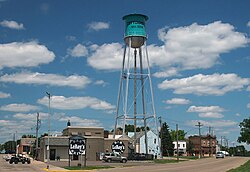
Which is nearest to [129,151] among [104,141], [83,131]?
[104,141]

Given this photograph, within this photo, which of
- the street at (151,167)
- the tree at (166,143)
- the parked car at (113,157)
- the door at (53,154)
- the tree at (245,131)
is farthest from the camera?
the tree at (245,131)

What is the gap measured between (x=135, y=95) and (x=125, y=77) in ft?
16.8

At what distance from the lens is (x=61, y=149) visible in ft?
242

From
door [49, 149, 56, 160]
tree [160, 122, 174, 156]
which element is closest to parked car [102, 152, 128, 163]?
door [49, 149, 56, 160]

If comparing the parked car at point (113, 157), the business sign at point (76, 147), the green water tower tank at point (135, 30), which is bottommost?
the parked car at point (113, 157)

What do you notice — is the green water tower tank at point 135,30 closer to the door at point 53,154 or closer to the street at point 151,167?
the street at point 151,167

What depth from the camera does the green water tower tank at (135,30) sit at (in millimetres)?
65062

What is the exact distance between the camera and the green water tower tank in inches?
2562

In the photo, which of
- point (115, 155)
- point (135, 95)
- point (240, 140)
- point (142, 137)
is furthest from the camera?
point (240, 140)

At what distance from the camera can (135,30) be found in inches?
2566

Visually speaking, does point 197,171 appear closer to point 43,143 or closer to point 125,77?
point 125,77

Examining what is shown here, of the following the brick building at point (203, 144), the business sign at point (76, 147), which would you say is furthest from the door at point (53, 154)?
the brick building at point (203, 144)

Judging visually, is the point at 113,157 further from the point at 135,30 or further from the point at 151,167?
the point at 135,30

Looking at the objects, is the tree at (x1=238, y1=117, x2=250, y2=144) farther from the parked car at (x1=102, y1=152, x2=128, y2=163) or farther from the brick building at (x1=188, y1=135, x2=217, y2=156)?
the parked car at (x1=102, y1=152, x2=128, y2=163)
